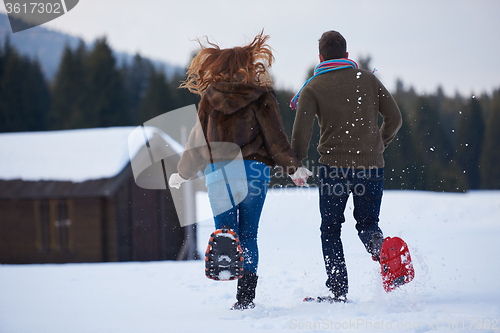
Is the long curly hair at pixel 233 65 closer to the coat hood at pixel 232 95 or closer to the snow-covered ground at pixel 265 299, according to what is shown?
the coat hood at pixel 232 95

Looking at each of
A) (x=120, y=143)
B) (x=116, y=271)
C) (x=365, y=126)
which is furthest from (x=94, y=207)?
(x=365, y=126)

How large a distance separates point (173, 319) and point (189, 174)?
39.6 inches

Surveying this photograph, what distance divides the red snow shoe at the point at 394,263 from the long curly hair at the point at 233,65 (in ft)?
4.56

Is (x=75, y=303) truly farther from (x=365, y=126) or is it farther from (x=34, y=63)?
(x=34, y=63)

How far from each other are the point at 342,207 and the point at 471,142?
131ft

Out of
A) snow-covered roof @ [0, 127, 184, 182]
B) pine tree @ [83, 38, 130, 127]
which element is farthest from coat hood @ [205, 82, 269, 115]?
pine tree @ [83, 38, 130, 127]

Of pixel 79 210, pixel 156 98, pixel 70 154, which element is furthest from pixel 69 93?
pixel 79 210

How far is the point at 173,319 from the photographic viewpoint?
A: 113 inches

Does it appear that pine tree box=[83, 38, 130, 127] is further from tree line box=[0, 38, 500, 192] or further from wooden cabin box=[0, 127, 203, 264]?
wooden cabin box=[0, 127, 203, 264]

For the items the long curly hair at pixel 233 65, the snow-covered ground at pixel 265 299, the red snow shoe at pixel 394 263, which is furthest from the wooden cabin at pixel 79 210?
the red snow shoe at pixel 394 263

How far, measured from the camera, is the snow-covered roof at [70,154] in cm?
1159

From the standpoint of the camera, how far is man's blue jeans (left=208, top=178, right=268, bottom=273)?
2969 mm

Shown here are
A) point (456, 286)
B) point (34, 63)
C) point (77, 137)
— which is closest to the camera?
point (456, 286)

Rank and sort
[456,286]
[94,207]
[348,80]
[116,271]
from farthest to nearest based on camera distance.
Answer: [94,207], [116,271], [456,286], [348,80]
